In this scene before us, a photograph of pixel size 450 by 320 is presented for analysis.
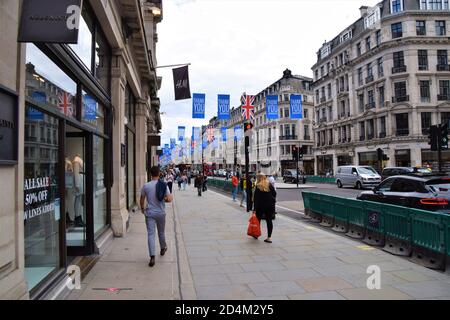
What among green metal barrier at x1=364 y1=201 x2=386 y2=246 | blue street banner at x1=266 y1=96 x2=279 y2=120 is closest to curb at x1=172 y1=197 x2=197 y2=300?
green metal barrier at x1=364 y1=201 x2=386 y2=246

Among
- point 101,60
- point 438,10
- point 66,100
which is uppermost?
point 438,10

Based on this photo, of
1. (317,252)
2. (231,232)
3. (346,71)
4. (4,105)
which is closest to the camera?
(4,105)

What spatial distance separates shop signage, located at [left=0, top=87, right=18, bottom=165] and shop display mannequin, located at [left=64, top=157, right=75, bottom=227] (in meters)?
3.28

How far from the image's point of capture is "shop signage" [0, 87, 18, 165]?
3.32 metres

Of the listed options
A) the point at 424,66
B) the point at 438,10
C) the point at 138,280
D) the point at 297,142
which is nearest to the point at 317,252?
the point at 138,280

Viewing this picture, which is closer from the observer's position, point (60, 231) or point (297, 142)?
point (60, 231)

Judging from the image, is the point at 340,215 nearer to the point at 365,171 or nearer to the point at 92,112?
the point at 92,112

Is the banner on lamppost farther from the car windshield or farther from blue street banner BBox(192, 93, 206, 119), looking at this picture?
the car windshield

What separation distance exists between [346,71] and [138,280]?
5248 cm

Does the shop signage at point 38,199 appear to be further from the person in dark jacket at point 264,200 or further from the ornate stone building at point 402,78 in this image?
the ornate stone building at point 402,78

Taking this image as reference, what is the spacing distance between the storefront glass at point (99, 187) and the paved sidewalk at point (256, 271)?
615 mm

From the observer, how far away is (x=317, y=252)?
777 cm

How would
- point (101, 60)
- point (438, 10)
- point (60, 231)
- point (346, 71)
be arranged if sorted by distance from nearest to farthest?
point (60, 231), point (101, 60), point (438, 10), point (346, 71)
